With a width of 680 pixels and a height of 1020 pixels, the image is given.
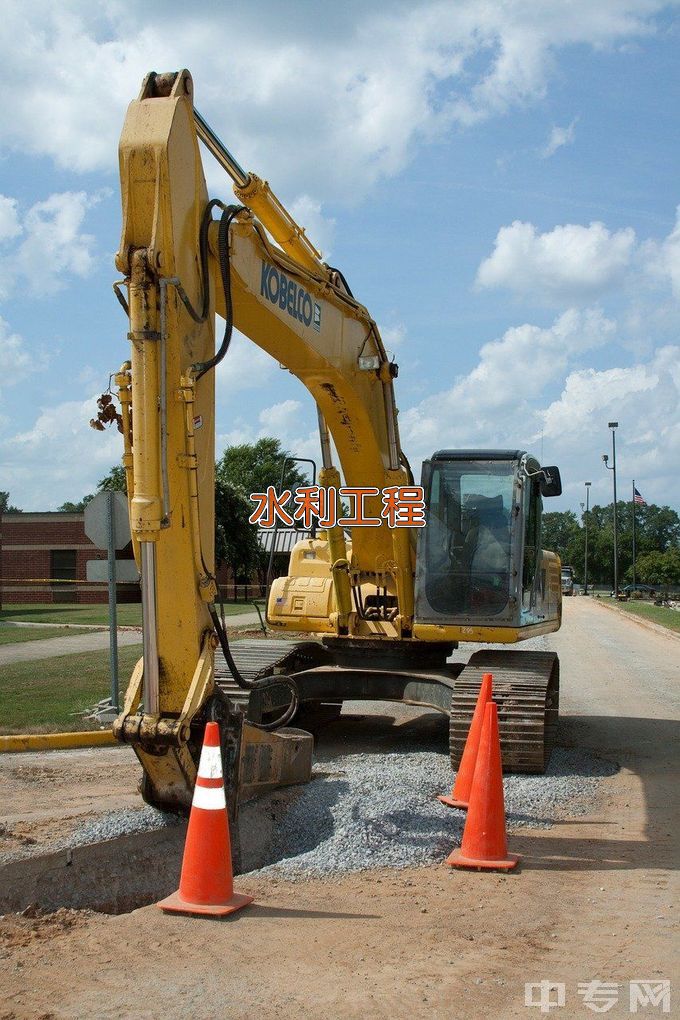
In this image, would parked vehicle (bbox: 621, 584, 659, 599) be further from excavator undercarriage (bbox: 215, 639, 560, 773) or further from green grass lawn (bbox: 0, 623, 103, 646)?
excavator undercarriage (bbox: 215, 639, 560, 773)

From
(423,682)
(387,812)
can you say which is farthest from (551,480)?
(387,812)

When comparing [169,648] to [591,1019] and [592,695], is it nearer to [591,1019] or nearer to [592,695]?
[591,1019]

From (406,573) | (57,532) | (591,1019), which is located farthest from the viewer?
(57,532)

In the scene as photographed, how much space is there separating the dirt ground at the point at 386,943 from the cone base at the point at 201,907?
0.18 ft

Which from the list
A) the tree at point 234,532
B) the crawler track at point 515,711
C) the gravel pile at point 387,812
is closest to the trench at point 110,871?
the gravel pile at point 387,812

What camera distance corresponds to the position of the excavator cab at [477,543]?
1006 centimetres

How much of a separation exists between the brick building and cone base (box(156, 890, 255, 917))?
39.7 meters

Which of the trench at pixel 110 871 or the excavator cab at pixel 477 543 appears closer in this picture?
the trench at pixel 110 871

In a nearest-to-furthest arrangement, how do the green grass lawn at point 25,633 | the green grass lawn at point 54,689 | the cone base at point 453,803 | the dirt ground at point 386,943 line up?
1. the dirt ground at point 386,943
2. the cone base at point 453,803
3. the green grass lawn at point 54,689
4. the green grass lawn at point 25,633

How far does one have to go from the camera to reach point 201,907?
5215mm

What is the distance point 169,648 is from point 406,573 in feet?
15.4

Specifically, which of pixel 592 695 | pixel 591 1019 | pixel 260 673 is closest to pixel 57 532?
pixel 592 695

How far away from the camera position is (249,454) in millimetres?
70688

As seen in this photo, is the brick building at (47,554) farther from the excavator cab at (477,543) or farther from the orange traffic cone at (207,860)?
the orange traffic cone at (207,860)
